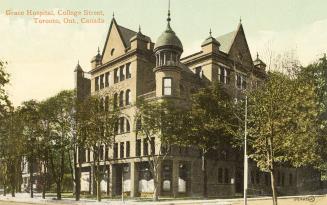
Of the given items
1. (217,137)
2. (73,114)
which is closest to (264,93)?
(217,137)

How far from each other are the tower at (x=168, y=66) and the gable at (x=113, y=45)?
26.5 ft

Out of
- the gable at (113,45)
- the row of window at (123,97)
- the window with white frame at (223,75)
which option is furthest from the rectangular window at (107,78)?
the window with white frame at (223,75)

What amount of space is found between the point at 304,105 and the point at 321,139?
19.4m

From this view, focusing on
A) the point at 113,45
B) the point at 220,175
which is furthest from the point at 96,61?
the point at 220,175

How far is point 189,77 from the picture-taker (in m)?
54.8

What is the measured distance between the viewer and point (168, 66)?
50688 millimetres

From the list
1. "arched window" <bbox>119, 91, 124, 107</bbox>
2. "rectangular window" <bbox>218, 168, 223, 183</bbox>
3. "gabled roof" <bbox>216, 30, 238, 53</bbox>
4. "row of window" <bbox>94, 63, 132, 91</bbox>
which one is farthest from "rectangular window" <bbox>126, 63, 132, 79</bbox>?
"rectangular window" <bbox>218, 168, 223, 183</bbox>

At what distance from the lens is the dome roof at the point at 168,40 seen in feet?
170

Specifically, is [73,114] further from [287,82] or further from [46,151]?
[287,82]

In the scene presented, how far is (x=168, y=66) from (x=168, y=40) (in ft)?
10.9

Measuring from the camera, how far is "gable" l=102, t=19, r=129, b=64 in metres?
59.4

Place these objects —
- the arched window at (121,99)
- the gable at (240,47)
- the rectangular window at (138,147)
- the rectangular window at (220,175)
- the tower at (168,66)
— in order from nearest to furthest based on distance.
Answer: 1. the tower at (168,66)
2. the rectangular window at (138,147)
3. the rectangular window at (220,175)
4. the arched window at (121,99)
5. the gable at (240,47)

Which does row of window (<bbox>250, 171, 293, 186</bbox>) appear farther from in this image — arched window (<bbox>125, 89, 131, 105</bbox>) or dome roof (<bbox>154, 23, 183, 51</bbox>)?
dome roof (<bbox>154, 23, 183, 51</bbox>)

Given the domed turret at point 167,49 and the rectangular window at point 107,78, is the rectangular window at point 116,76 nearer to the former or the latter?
the rectangular window at point 107,78
